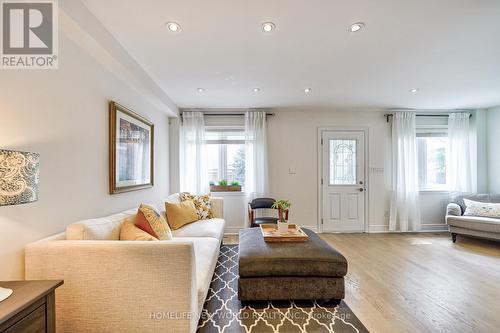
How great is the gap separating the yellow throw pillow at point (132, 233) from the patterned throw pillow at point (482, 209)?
503cm

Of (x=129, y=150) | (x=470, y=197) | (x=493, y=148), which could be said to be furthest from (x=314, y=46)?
(x=493, y=148)

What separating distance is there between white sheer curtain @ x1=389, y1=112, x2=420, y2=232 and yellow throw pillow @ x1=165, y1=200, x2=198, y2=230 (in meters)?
3.85

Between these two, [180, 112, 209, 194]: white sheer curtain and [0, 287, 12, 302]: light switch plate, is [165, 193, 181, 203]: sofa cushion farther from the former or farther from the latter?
[0, 287, 12, 302]: light switch plate

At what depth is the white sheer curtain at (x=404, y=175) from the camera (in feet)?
14.6

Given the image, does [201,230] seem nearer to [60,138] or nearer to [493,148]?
[60,138]

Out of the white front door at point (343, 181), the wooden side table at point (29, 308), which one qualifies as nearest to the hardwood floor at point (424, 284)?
the white front door at point (343, 181)

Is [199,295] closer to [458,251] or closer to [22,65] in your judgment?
[22,65]

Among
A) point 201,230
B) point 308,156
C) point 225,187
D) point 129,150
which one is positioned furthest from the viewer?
Result: point 308,156

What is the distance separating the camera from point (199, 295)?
1.66 meters

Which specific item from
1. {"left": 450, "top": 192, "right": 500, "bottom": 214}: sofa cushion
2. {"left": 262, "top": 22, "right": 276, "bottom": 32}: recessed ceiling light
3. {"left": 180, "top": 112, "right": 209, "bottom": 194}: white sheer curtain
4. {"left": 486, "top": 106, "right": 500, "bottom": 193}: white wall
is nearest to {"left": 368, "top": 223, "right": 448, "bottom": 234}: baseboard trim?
{"left": 450, "top": 192, "right": 500, "bottom": 214}: sofa cushion

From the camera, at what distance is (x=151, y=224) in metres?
2.06

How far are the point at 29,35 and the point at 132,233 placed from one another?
1549 mm

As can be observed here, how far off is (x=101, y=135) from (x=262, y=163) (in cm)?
276

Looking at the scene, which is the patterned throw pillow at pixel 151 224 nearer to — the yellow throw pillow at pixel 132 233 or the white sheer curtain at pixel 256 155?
the yellow throw pillow at pixel 132 233
